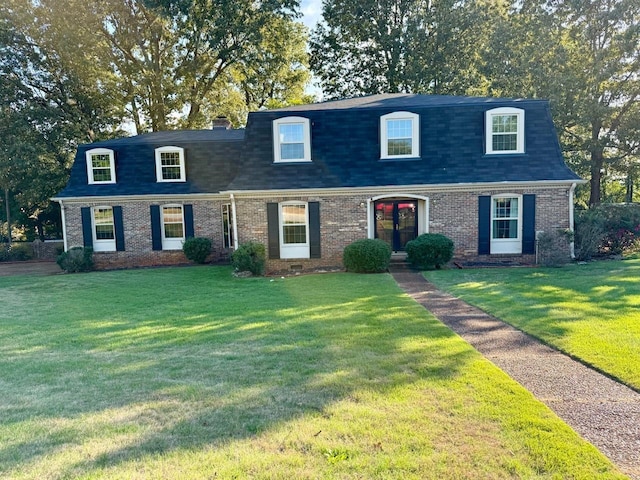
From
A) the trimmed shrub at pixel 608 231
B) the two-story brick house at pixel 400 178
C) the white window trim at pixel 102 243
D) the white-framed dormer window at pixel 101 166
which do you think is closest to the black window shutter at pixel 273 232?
the two-story brick house at pixel 400 178

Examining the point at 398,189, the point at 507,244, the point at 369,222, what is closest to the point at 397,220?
the point at 369,222

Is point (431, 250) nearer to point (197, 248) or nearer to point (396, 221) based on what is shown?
point (396, 221)

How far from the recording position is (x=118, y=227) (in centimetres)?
1719

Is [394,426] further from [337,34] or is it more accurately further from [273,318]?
[337,34]

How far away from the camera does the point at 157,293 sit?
10.7 metres

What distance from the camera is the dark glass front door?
14922 millimetres

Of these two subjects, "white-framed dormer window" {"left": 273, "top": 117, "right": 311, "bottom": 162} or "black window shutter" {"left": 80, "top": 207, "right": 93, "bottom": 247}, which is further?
"black window shutter" {"left": 80, "top": 207, "right": 93, "bottom": 247}

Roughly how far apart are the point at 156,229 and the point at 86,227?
302cm

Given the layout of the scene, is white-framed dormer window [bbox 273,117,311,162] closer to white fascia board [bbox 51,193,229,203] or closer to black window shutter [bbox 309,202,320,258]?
black window shutter [bbox 309,202,320,258]

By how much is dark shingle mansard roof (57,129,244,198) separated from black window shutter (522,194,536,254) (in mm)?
11429

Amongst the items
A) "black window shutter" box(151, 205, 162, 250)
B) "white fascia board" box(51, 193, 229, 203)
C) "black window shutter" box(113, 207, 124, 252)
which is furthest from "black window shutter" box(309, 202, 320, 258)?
"black window shutter" box(113, 207, 124, 252)

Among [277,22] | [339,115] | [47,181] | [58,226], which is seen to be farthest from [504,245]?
[58,226]

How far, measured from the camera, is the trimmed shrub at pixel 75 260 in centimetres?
1636

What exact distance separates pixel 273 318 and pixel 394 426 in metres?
4.22
